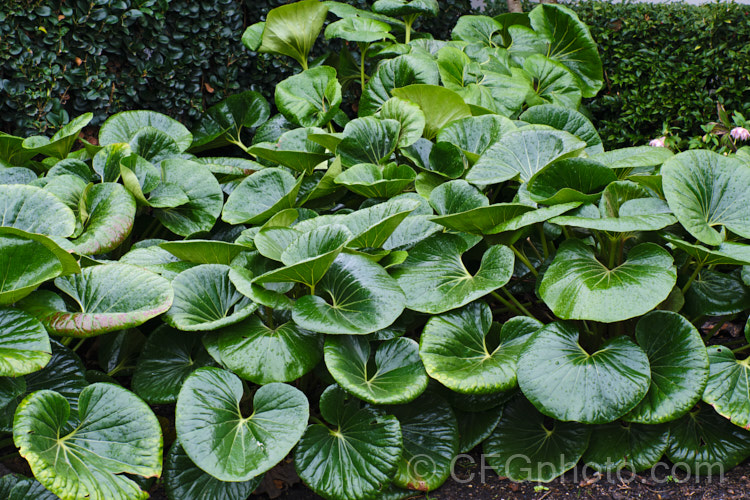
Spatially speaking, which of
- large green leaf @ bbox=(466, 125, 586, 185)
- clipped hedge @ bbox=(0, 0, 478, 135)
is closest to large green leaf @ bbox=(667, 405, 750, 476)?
large green leaf @ bbox=(466, 125, 586, 185)

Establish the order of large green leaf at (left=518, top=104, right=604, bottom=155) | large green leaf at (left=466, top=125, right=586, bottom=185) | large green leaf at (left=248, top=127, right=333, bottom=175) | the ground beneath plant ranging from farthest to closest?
large green leaf at (left=518, top=104, right=604, bottom=155), large green leaf at (left=248, top=127, right=333, bottom=175), large green leaf at (left=466, top=125, right=586, bottom=185), the ground beneath plant

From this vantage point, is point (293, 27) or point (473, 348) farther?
point (293, 27)

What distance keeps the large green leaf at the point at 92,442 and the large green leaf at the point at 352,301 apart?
1.92ft

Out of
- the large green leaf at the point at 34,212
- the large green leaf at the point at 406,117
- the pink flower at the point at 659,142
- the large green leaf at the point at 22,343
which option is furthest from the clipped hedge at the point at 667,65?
the large green leaf at the point at 22,343

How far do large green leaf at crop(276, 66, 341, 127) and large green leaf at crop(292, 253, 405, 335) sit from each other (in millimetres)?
1533

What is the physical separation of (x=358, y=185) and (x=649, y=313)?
1.27 meters

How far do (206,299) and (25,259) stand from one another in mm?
594

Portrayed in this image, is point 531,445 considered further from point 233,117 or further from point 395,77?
point 233,117

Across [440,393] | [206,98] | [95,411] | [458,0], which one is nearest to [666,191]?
[440,393]

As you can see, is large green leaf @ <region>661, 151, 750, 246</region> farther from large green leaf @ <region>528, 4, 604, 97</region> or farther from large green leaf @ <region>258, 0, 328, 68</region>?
large green leaf @ <region>258, 0, 328, 68</region>

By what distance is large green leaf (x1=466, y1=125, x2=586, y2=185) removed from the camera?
2580 mm

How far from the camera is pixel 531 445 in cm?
227

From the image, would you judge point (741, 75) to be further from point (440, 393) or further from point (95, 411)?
point (95, 411)

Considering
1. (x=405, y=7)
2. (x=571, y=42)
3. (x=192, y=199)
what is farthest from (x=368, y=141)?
(x=571, y=42)
